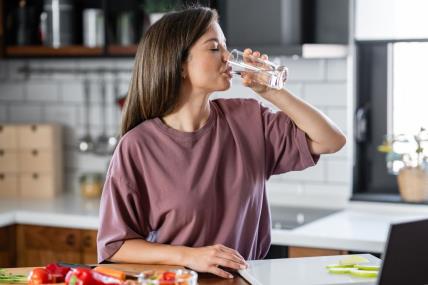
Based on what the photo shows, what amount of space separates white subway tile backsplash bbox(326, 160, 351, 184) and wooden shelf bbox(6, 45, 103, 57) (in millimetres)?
1195

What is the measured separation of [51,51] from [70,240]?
3.21ft

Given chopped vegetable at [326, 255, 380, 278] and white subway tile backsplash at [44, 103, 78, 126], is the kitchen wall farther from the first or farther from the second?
chopped vegetable at [326, 255, 380, 278]

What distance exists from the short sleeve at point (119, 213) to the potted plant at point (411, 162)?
5.44 ft

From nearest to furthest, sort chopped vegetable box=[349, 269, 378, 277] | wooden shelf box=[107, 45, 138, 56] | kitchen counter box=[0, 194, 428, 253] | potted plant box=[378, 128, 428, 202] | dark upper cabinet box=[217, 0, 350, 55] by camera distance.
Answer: chopped vegetable box=[349, 269, 378, 277] → kitchen counter box=[0, 194, 428, 253] → dark upper cabinet box=[217, 0, 350, 55] → potted plant box=[378, 128, 428, 202] → wooden shelf box=[107, 45, 138, 56]

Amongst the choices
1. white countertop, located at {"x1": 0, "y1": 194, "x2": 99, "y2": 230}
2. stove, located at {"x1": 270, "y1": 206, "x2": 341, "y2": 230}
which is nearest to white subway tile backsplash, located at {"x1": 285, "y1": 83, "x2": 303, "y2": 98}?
stove, located at {"x1": 270, "y1": 206, "x2": 341, "y2": 230}

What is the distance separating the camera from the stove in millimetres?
3549

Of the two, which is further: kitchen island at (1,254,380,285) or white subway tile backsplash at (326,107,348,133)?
white subway tile backsplash at (326,107,348,133)

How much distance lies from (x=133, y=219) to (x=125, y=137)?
0.22 m

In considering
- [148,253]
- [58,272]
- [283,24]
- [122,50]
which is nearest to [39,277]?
[58,272]

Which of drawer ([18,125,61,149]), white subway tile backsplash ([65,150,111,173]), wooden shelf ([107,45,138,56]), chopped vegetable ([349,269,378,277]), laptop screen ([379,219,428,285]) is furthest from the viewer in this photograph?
white subway tile backsplash ([65,150,111,173])

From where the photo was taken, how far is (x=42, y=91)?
4531 millimetres

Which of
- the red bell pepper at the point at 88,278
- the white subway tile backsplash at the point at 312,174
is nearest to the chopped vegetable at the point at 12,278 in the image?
the red bell pepper at the point at 88,278

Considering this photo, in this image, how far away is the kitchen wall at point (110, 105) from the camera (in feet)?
12.4

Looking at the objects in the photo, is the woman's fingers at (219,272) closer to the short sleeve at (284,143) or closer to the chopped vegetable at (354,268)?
the chopped vegetable at (354,268)
